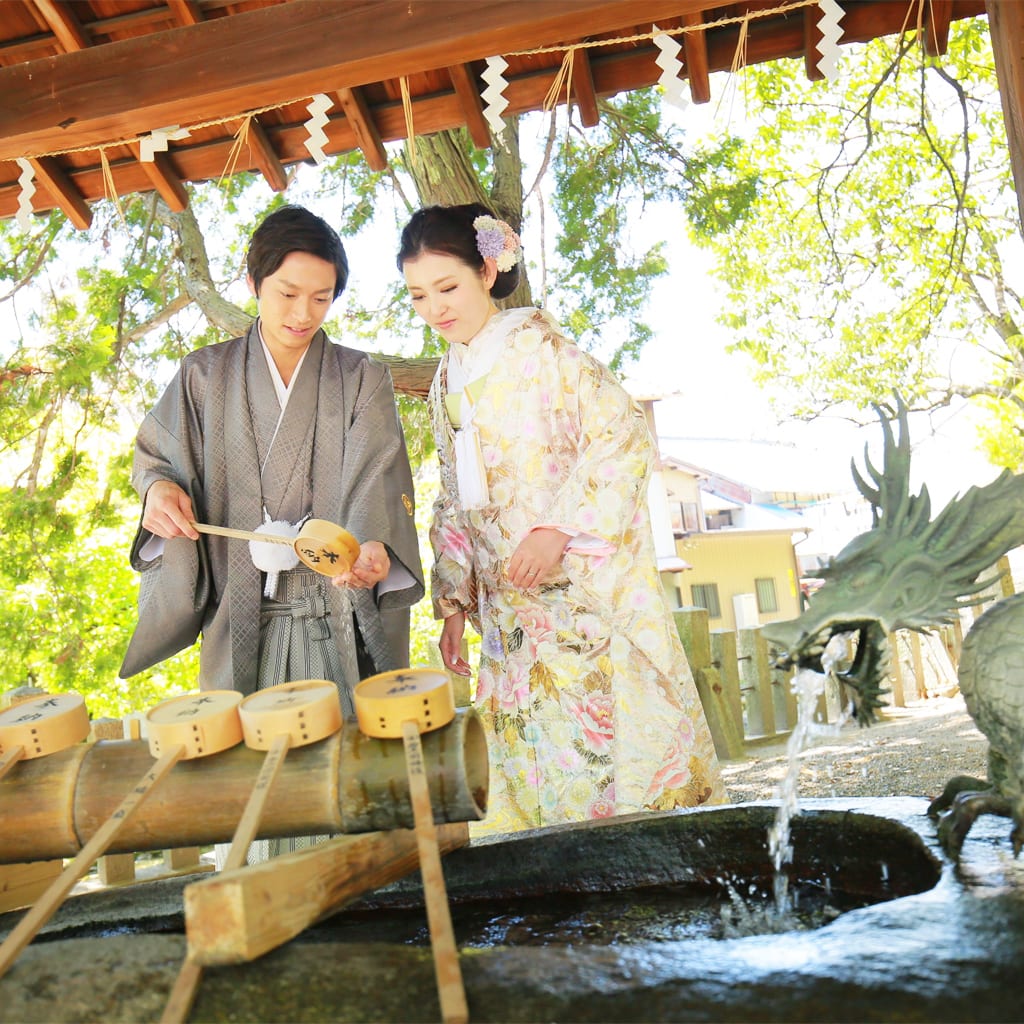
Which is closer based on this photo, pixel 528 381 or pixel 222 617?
pixel 222 617

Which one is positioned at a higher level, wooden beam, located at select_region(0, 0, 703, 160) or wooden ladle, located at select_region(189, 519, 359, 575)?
wooden beam, located at select_region(0, 0, 703, 160)

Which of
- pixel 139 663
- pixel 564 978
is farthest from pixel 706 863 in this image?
pixel 139 663

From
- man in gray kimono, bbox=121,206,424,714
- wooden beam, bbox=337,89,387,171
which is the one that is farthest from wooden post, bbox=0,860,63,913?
wooden beam, bbox=337,89,387,171

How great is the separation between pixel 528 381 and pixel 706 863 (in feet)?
5.51

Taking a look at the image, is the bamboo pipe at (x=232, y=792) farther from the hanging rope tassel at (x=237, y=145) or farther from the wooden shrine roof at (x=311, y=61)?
the hanging rope tassel at (x=237, y=145)

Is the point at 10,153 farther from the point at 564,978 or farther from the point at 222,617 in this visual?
the point at 564,978

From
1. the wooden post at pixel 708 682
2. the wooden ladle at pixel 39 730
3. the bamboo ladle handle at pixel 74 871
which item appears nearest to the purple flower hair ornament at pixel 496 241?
the wooden ladle at pixel 39 730

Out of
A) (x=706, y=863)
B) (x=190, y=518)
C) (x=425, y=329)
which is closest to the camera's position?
(x=706, y=863)

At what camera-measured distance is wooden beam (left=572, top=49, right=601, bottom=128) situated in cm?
306

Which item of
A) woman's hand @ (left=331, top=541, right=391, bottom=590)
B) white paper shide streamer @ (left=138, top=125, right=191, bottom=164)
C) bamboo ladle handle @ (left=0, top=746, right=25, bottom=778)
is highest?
white paper shide streamer @ (left=138, top=125, right=191, bottom=164)

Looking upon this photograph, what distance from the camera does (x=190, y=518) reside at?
2.72 metres

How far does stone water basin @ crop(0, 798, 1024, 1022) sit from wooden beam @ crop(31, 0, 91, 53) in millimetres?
2504

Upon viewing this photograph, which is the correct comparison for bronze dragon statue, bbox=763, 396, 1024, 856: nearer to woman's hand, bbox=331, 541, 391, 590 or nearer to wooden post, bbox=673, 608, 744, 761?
woman's hand, bbox=331, 541, 391, 590

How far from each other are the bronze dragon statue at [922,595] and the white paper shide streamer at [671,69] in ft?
6.13
